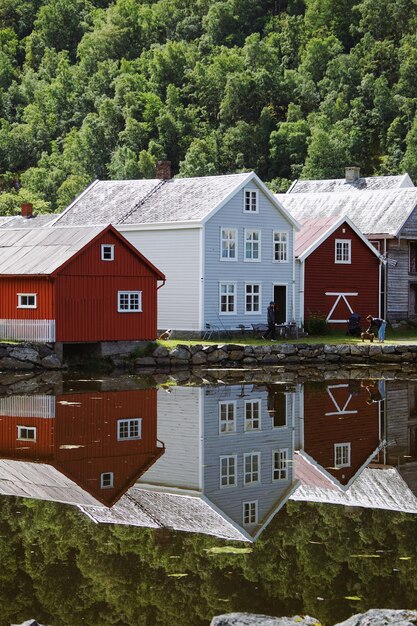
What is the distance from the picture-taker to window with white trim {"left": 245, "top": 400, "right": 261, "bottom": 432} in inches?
924

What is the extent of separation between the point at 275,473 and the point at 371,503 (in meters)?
2.43

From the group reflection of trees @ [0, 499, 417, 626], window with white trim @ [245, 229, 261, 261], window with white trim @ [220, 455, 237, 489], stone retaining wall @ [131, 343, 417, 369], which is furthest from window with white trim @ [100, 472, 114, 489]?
window with white trim @ [245, 229, 261, 261]

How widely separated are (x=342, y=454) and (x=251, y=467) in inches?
85.5

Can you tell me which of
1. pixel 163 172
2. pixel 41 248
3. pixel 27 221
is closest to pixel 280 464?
pixel 41 248

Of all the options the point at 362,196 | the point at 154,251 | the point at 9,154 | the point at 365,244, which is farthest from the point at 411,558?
the point at 9,154

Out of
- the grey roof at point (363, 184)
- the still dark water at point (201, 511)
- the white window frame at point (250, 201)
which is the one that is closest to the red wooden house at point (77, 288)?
the white window frame at point (250, 201)

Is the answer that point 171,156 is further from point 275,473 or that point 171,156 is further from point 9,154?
point 275,473

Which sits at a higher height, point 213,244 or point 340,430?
point 213,244

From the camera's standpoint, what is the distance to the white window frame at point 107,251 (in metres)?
39.6

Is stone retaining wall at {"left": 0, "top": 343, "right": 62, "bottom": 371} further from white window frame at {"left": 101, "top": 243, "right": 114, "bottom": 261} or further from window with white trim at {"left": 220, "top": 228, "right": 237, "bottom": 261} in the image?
window with white trim at {"left": 220, "top": 228, "right": 237, "bottom": 261}

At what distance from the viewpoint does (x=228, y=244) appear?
153 feet

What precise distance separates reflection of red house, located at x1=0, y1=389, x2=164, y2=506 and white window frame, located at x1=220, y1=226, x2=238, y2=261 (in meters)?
18.4

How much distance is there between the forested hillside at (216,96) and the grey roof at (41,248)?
2070 inches

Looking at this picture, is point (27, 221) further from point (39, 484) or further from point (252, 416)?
point (39, 484)
